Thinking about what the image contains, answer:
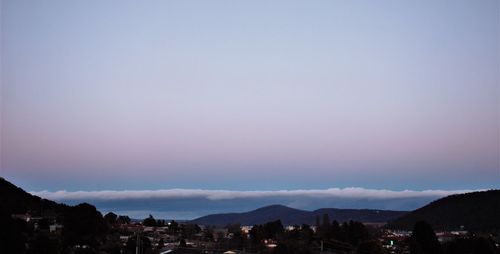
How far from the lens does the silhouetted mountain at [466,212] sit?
107 m

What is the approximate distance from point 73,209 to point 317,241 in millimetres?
34526

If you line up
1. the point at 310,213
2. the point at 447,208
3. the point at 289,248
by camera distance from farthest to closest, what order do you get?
1. the point at 310,213
2. the point at 447,208
3. the point at 289,248

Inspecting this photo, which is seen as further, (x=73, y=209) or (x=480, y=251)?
(x=73, y=209)

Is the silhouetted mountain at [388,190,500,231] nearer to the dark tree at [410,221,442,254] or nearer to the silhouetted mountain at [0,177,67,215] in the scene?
the dark tree at [410,221,442,254]

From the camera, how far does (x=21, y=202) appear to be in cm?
10775

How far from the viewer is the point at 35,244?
149 ft

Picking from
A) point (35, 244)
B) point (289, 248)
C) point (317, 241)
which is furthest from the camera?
point (317, 241)

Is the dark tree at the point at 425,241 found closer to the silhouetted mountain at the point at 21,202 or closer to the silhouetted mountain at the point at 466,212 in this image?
the silhouetted mountain at the point at 466,212

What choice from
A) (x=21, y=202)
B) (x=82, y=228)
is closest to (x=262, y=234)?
(x=82, y=228)

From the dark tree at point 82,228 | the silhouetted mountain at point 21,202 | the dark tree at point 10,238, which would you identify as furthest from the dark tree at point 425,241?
the silhouetted mountain at point 21,202

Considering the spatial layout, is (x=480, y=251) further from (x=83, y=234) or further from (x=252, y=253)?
(x=83, y=234)

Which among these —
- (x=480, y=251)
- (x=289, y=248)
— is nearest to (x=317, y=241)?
(x=289, y=248)

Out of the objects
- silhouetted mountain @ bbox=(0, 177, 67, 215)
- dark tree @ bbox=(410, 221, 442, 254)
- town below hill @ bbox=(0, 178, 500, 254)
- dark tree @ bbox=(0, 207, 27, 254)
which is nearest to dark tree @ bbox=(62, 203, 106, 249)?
town below hill @ bbox=(0, 178, 500, 254)

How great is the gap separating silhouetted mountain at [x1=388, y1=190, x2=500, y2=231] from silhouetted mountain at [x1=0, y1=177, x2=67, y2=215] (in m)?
75.6
